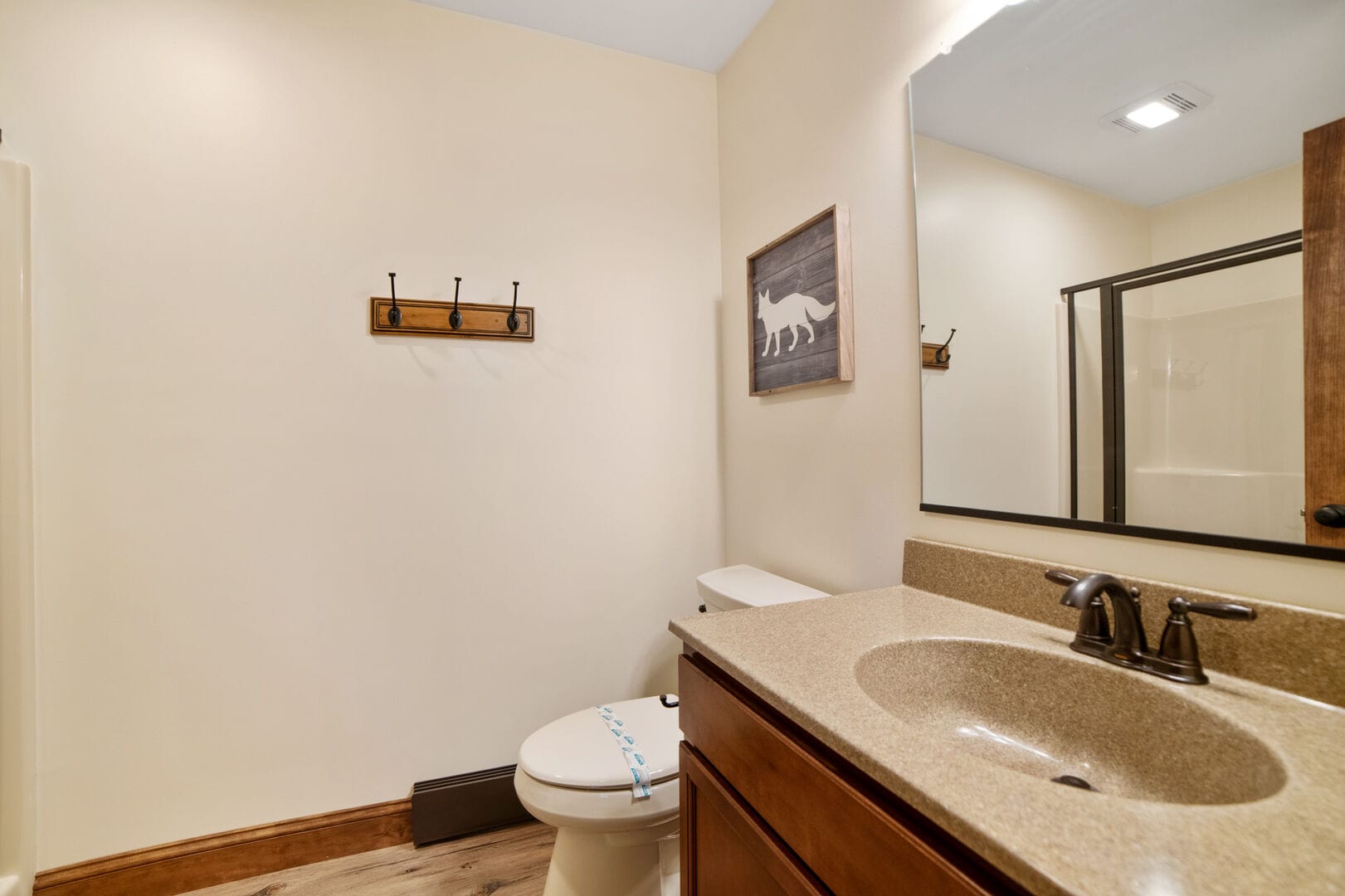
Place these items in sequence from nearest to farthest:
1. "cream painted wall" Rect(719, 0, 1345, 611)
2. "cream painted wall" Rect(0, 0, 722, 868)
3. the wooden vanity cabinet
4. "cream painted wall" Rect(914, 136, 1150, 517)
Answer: the wooden vanity cabinet
"cream painted wall" Rect(914, 136, 1150, 517)
"cream painted wall" Rect(719, 0, 1345, 611)
"cream painted wall" Rect(0, 0, 722, 868)

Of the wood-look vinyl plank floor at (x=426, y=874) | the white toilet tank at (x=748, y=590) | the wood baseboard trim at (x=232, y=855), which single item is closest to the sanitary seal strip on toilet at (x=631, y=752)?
the white toilet tank at (x=748, y=590)

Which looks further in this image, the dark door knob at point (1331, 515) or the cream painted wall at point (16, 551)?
the cream painted wall at point (16, 551)

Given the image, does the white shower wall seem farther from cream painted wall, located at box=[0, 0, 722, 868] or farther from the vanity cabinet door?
cream painted wall, located at box=[0, 0, 722, 868]

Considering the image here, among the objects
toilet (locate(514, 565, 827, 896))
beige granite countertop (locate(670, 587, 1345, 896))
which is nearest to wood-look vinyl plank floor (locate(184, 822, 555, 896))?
toilet (locate(514, 565, 827, 896))

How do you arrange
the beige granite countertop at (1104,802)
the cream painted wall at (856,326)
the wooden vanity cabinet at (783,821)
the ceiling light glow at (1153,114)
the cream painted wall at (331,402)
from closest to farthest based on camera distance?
the beige granite countertop at (1104,802) → the wooden vanity cabinet at (783,821) → the ceiling light glow at (1153,114) → the cream painted wall at (856,326) → the cream painted wall at (331,402)

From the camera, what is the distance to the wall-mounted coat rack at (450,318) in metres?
1.60

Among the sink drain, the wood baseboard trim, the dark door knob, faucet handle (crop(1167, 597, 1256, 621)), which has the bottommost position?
the wood baseboard trim

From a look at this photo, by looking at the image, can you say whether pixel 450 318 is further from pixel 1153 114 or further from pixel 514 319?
pixel 1153 114

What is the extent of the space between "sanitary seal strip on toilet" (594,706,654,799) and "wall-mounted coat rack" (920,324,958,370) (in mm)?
1062

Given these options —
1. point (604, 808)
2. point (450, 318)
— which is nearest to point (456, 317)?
point (450, 318)

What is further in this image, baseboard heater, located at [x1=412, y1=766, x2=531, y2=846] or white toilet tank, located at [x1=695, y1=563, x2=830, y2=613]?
baseboard heater, located at [x1=412, y1=766, x2=531, y2=846]

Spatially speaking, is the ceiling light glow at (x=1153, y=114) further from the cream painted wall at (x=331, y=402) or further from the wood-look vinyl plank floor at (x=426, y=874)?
the wood-look vinyl plank floor at (x=426, y=874)

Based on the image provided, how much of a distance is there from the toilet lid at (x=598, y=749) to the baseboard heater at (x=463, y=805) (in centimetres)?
50

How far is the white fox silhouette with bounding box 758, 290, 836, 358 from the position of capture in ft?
4.75
